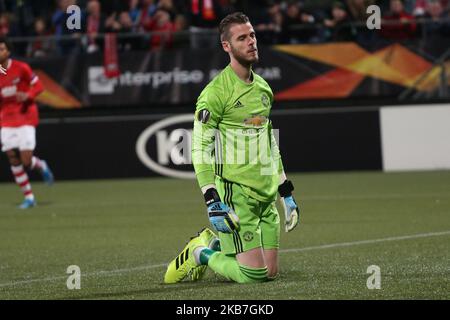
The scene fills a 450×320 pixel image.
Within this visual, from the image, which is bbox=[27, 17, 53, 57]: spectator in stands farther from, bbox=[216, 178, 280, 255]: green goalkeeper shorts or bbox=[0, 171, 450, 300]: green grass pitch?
bbox=[216, 178, 280, 255]: green goalkeeper shorts

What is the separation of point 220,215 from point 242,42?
1.29 metres

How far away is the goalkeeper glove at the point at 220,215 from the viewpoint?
7734 millimetres

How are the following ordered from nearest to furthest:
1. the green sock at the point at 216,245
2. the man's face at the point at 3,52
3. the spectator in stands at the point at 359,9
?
1. the green sock at the point at 216,245
2. the man's face at the point at 3,52
3. the spectator in stands at the point at 359,9

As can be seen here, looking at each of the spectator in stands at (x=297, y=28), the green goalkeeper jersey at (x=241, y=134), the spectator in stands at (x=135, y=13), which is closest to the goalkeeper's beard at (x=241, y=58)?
the green goalkeeper jersey at (x=241, y=134)

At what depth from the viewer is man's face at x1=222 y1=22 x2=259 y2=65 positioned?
8188mm

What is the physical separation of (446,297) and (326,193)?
9184mm

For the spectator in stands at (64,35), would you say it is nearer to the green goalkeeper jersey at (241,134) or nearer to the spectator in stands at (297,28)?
the spectator in stands at (297,28)

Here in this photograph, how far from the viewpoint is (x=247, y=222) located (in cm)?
827

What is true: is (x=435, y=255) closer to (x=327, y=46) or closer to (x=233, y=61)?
(x=233, y=61)

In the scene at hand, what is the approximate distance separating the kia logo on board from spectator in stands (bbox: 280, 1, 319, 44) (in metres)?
2.09

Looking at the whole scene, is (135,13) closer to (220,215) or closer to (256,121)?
(256,121)

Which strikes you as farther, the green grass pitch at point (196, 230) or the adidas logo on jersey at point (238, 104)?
the adidas logo on jersey at point (238, 104)

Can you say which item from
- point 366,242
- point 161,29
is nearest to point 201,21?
point 161,29

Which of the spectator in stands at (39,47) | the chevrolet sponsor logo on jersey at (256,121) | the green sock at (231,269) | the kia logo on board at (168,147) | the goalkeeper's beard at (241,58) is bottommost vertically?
the kia logo on board at (168,147)
